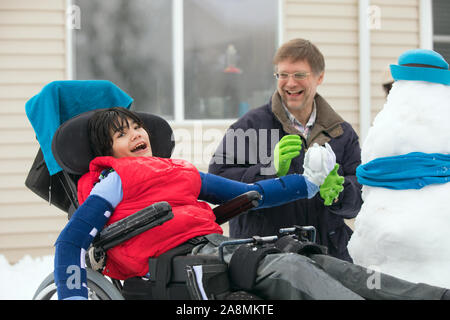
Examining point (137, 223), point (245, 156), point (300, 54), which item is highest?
point (300, 54)

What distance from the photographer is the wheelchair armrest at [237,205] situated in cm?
250

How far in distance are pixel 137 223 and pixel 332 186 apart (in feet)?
3.26

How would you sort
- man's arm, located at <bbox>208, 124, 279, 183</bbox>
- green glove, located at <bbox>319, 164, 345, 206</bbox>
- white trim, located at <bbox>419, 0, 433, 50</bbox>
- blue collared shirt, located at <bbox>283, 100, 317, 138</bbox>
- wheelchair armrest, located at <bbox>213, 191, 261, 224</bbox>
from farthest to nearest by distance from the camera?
white trim, located at <bbox>419, 0, 433, 50</bbox>, blue collared shirt, located at <bbox>283, 100, 317, 138</bbox>, man's arm, located at <bbox>208, 124, 279, 183</bbox>, green glove, located at <bbox>319, 164, 345, 206</bbox>, wheelchair armrest, located at <bbox>213, 191, 261, 224</bbox>

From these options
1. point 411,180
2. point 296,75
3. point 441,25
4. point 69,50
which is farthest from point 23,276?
point 441,25

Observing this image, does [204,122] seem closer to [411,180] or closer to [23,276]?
[23,276]

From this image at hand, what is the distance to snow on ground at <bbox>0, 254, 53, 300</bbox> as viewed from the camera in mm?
4270

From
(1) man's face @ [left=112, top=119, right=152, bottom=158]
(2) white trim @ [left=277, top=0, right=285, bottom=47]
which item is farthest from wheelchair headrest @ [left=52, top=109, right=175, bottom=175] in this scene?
(2) white trim @ [left=277, top=0, right=285, bottom=47]

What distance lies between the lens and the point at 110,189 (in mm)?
2334

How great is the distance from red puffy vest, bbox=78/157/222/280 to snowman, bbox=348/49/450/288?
73 cm

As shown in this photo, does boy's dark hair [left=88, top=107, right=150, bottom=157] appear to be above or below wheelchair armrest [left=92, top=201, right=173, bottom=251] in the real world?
above

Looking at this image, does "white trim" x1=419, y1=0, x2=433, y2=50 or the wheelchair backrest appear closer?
the wheelchair backrest

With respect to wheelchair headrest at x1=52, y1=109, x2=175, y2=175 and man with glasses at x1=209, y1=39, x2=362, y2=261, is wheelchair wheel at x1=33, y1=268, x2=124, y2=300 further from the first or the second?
man with glasses at x1=209, y1=39, x2=362, y2=261

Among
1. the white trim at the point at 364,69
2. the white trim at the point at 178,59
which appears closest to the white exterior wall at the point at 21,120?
the white trim at the point at 178,59

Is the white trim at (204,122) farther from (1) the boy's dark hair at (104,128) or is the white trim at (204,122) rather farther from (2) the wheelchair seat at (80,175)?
(1) the boy's dark hair at (104,128)
